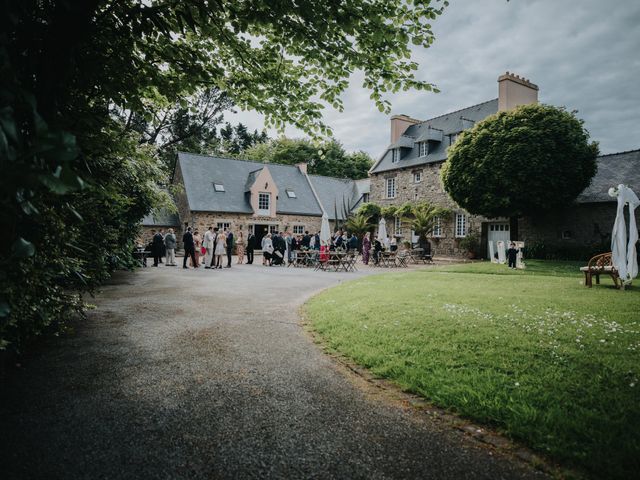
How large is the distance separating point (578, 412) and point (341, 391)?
2.16 meters

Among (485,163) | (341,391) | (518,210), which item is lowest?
(341,391)

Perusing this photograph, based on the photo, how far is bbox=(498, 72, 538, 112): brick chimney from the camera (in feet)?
78.3

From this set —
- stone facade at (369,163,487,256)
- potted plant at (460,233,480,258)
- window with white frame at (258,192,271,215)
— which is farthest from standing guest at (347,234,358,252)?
window with white frame at (258,192,271,215)

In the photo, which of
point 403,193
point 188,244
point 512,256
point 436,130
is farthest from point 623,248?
point 436,130

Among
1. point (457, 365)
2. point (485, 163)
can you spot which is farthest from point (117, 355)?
point (485, 163)

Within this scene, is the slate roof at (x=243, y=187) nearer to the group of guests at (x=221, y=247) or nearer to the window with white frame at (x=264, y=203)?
the window with white frame at (x=264, y=203)

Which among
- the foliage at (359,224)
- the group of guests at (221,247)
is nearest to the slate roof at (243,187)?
the foliage at (359,224)

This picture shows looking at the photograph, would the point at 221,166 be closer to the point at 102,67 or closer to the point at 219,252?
the point at 219,252

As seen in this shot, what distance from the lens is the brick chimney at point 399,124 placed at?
1304 inches

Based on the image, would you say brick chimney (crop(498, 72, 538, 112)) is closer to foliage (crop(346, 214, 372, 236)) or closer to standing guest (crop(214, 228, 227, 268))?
foliage (crop(346, 214, 372, 236))

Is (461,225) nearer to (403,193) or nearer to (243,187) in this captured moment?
(403,193)

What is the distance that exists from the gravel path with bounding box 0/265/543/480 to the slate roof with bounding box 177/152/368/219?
24.9m

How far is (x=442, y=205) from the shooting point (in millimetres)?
27500

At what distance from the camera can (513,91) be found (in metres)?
24.1
